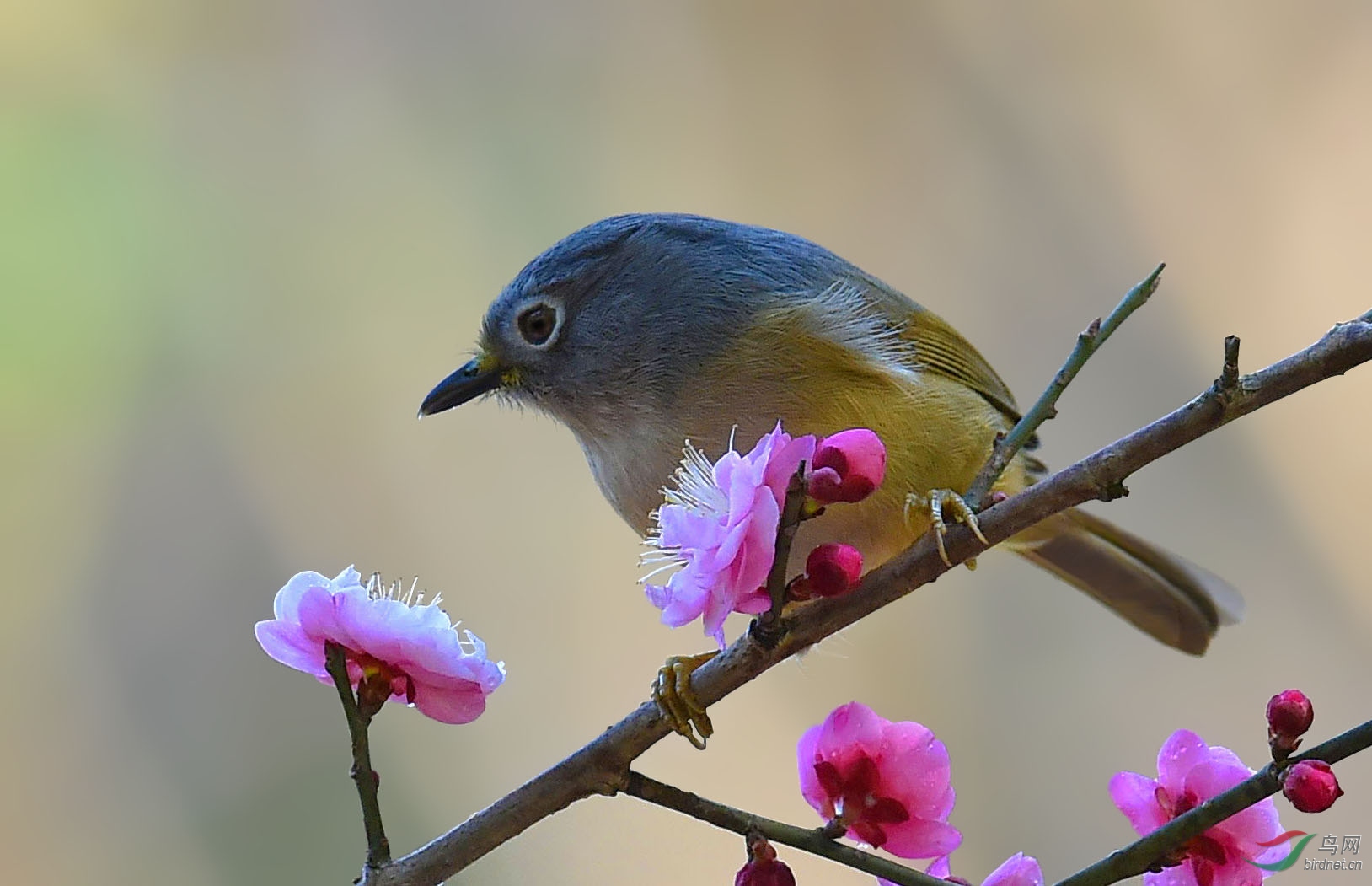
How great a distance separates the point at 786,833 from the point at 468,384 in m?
0.82

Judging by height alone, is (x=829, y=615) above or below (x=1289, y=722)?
above

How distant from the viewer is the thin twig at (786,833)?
73cm

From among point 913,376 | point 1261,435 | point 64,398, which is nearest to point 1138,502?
point 1261,435

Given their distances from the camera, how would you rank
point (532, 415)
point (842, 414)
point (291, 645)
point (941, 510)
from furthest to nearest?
point (532, 415) < point (842, 414) < point (941, 510) < point (291, 645)

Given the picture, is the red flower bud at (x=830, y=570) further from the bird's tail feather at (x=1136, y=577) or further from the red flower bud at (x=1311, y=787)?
the bird's tail feather at (x=1136, y=577)

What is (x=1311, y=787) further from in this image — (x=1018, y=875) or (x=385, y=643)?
(x=385, y=643)

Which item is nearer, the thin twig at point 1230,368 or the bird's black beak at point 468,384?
the thin twig at point 1230,368

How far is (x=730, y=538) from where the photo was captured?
2.24 ft

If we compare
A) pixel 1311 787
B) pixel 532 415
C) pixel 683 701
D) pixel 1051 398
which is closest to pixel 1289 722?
pixel 1311 787

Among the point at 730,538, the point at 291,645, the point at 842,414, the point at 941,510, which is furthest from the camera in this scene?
the point at 842,414

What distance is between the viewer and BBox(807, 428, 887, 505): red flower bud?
0.71 m

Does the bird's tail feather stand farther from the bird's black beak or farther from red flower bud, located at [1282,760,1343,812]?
red flower bud, located at [1282,760,1343,812]

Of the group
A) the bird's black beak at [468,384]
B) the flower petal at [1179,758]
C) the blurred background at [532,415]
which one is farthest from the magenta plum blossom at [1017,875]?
the blurred background at [532,415]

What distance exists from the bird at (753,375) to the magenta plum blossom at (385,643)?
1.67ft
